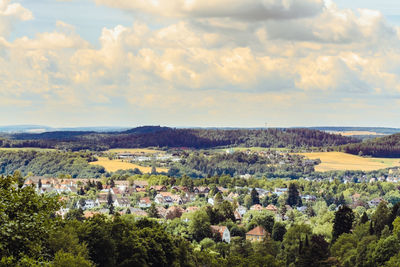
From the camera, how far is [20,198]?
26812 millimetres

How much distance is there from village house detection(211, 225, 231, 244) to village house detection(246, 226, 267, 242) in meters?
3.13

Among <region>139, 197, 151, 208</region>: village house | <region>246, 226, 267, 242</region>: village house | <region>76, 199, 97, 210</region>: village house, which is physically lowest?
<region>139, 197, 151, 208</region>: village house

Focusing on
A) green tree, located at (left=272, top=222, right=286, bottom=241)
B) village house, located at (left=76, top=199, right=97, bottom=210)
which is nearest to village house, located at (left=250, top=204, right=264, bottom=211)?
village house, located at (left=76, top=199, right=97, bottom=210)

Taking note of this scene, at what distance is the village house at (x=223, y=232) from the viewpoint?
85662 mm

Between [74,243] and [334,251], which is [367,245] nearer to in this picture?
[334,251]

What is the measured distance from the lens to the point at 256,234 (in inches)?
3391

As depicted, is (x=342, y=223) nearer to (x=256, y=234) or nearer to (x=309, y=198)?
(x=256, y=234)

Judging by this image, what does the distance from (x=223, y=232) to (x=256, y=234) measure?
5131 millimetres

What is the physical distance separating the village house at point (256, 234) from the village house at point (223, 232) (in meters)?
3.13

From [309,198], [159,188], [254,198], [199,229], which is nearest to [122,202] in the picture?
[159,188]

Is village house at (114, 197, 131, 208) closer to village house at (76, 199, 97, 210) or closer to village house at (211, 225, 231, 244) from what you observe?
village house at (76, 199, 97, 210)

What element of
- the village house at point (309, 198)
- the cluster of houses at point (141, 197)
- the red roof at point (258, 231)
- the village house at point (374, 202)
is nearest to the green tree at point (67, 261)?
the red roof at point (258, 231)

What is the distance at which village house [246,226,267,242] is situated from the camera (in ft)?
279

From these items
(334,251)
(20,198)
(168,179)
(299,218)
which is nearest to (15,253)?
(20,198)
